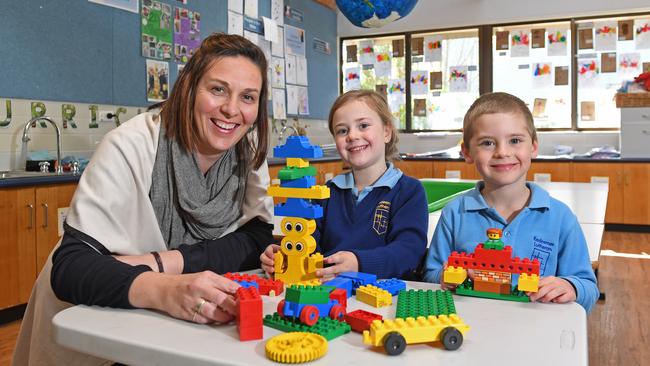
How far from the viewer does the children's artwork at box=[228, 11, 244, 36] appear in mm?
5296

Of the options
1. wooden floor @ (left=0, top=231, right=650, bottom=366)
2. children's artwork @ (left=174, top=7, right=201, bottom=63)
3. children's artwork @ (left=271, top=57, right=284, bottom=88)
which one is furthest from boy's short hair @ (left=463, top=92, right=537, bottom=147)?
children's artwork @ (left=271, top=57, right=284, bottom=88)

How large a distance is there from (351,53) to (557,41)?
7.95 feet

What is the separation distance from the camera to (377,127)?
1.71m

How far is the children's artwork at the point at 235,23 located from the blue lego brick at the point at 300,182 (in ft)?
14.3

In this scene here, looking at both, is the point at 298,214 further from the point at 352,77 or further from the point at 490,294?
the point at 352,77

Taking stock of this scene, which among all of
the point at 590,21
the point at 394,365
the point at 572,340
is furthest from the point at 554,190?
the point at 590,21

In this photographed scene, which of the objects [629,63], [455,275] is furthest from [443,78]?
[455,275]

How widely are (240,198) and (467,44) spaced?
5795mm

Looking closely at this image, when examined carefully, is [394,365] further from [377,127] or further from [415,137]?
[415,137]

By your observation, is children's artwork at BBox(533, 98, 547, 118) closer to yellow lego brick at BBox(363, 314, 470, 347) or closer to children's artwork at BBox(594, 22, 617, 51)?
children's artwork at BBox(594, 22, 617, 51)

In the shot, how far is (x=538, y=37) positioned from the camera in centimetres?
646

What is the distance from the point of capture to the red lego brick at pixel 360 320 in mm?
848

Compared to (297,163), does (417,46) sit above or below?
above

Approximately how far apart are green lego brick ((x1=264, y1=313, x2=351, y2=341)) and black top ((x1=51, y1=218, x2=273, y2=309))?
0.27 m
